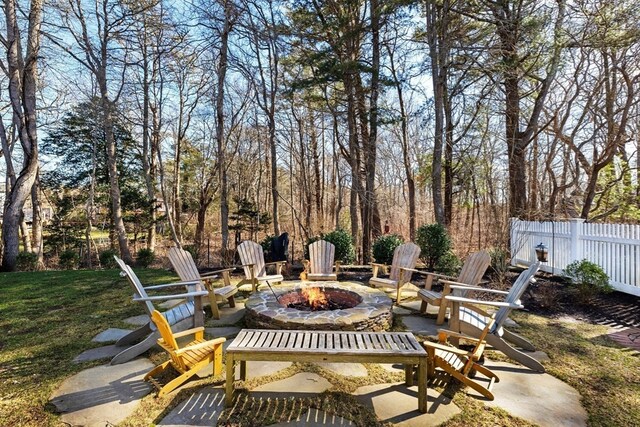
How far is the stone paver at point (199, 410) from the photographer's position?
1.86 meters

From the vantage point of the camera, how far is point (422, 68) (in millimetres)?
8047

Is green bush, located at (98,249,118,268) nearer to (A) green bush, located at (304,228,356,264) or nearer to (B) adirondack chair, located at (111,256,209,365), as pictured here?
(A) green bush, located at (304,228,356,264)

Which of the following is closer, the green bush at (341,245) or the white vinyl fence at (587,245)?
the white vinyl fence at (587,245)

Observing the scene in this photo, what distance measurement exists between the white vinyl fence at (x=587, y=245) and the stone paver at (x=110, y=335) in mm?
6333

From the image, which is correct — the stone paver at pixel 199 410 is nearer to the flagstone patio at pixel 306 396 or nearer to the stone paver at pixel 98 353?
the flagstone patio at pixel 306 396

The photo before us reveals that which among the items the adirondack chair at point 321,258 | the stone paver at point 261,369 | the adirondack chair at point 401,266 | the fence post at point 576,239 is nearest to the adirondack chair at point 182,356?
the stone paver at point 261,369

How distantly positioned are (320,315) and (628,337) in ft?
10.3

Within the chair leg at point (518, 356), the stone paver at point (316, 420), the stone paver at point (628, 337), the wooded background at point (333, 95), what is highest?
the wooded background at point (333, 95)

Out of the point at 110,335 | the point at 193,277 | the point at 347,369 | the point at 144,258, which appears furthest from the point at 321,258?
the point at 144,258

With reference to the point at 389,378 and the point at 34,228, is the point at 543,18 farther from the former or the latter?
the point at 34,228

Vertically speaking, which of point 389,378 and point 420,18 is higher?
point 420,18

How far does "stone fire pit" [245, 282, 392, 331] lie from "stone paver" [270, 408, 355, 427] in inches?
39.6

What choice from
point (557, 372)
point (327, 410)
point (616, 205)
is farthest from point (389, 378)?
point (616, 205)

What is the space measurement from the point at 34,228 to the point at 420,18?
39.6 ft
